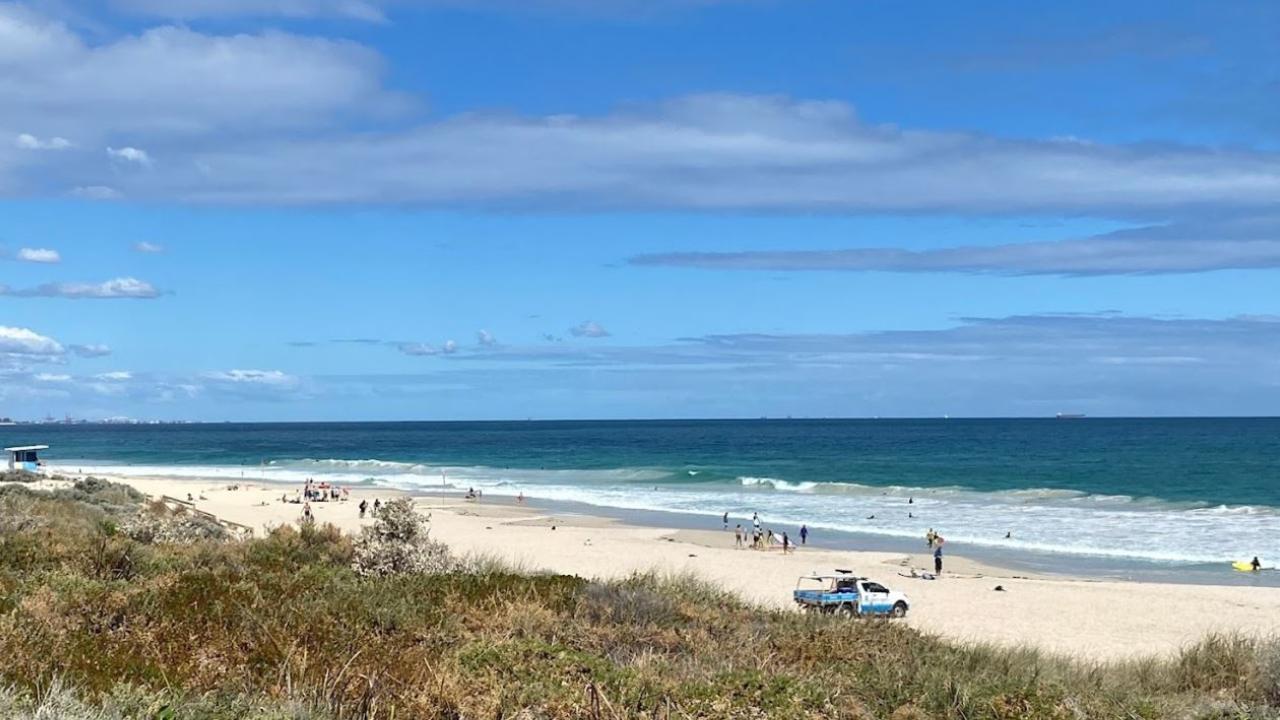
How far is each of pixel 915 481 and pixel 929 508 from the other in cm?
1823

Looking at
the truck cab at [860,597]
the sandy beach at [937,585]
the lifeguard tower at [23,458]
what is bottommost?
the sandy beach at [937,585]

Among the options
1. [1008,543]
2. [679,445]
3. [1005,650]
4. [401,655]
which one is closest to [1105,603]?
[1008,543]

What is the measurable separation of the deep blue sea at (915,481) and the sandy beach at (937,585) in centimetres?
786

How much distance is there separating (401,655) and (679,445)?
126 metres

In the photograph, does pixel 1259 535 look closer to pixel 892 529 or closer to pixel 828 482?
pixel 892 529

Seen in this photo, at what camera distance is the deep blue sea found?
4341 cm

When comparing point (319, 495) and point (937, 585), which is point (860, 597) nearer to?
point (937, 585)

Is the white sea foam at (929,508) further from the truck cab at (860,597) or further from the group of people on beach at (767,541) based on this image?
the truck cab at (860,597)

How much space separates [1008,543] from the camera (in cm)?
3969

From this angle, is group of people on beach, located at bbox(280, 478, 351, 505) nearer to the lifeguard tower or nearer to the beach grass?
the lifeguard tower

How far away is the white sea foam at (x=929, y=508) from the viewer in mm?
39562

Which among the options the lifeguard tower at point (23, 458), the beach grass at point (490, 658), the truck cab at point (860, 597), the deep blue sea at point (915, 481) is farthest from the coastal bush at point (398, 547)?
the lifeguard tower at point (23, 458)

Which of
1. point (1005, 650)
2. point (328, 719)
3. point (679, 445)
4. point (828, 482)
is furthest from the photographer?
point (679, 445)

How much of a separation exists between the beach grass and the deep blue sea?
30.3 meters
